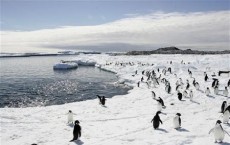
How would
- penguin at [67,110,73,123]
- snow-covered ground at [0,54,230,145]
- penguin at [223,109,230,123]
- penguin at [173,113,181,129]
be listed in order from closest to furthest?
snow-covered ground at [0,54,230,145] < penguin at [173,113,181,129] < penguin at [223,109,230,123] < penguin at [67,110,73,123]

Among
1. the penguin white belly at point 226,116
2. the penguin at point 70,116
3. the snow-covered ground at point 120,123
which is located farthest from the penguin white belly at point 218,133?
the penguin at point 70,116

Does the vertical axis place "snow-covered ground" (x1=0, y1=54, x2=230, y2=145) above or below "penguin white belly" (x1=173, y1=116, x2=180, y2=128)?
below

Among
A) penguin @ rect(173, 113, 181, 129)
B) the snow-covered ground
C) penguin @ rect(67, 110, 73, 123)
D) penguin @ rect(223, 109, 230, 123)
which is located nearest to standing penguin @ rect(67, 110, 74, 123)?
penguin @ rect(67, 110, 73, 123)

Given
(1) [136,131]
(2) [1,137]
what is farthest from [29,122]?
(1) [136,131]

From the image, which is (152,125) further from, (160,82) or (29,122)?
(160,82)

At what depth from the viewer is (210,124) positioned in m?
15.0

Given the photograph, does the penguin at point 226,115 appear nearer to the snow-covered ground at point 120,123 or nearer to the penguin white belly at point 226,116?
the penguin white belly at point 226,116

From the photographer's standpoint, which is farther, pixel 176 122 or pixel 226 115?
pixel 226 115

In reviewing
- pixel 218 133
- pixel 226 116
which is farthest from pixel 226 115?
pixel 218 133

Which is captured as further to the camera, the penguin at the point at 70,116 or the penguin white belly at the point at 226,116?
the penguin at the point at 70,116

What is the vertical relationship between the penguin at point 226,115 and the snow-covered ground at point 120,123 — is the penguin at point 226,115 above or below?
above

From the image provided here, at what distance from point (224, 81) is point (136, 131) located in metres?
17.1

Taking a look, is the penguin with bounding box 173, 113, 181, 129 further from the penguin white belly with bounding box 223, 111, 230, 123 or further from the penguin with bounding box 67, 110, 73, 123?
the penguin with bounding box 67, 110, 73, 123

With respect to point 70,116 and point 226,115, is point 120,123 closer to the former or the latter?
point 70,116
